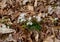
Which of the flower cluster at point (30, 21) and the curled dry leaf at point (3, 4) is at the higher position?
the curled dry leaf at point (3, 4)

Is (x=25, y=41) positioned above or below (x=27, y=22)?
below

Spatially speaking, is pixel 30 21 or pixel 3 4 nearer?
pixel 30 21

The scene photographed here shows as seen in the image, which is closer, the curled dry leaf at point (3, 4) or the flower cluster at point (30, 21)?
the flower cluster at point (30, 21)

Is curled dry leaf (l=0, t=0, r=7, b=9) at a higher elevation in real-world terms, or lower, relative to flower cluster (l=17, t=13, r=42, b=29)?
higher

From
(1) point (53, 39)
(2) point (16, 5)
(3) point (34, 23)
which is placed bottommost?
(1) point (53, 39)

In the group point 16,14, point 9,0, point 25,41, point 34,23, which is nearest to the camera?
point 25,41

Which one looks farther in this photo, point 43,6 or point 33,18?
point 43,6

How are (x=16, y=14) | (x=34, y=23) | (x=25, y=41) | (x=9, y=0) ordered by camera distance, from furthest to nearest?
1. (x=9, y=0)
2. (x=16, y=14)
3. (x=34, y=23)
4. (x=25, y=41)

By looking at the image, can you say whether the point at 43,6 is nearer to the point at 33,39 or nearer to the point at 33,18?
the point at 33,18

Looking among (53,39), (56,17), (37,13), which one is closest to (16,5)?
(37,13)

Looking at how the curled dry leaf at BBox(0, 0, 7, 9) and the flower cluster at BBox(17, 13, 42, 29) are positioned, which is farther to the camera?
the curled dry leaf at BBox(0, 0, 7, 9)

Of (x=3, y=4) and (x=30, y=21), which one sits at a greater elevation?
(x=3, y=4)
